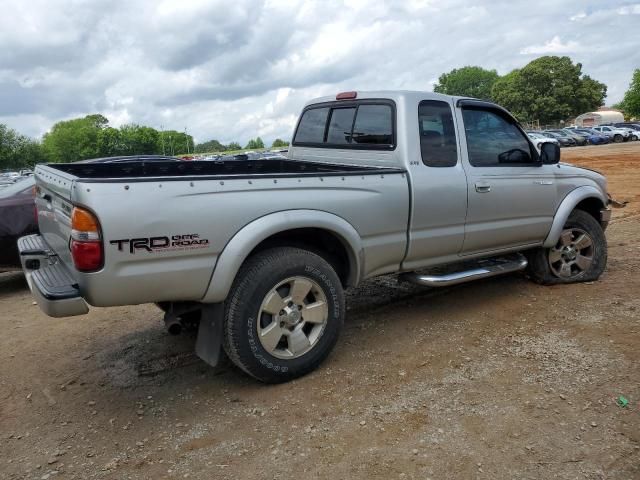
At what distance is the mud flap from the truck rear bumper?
746mm

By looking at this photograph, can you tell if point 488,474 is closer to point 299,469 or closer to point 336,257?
point 299,469

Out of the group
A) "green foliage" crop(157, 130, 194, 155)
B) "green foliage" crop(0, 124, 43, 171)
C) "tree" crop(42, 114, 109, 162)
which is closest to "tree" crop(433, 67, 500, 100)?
"green foliage" crop(157, 130, 194, 155)

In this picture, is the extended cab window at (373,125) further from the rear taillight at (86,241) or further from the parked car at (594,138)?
the parked car at (594,138)

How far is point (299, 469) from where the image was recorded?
9.21ft

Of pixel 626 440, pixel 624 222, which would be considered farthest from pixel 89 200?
pixel 624 222

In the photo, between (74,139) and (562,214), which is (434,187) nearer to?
(562,214)

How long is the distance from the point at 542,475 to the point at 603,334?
2.04 metres

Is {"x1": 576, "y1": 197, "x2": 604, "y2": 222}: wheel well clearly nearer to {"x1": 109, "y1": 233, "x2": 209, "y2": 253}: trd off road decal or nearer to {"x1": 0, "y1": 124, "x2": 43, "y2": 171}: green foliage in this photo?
{"x1": 109, "y1": 233, "x2": 209, "y2": 253}: trd off road decal

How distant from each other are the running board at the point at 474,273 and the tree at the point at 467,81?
11474 cm

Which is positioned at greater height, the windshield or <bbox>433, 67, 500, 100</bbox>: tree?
<bbox>433, 67, 500, 100</bbox>: tree

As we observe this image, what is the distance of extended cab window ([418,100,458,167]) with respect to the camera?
435 cm

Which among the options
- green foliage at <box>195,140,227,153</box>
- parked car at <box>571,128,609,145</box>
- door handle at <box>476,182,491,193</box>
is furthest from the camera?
green foliage at <box>195,140,227,153</box>

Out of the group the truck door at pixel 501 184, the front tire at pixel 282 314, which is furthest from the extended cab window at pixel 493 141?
the front tire at pixel 282 314

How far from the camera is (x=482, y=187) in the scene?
15.1 feet
